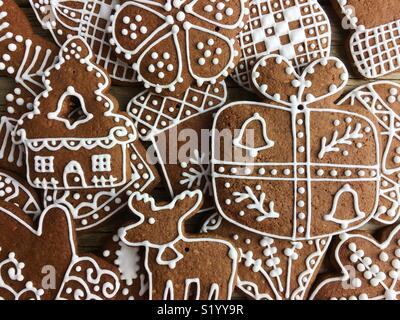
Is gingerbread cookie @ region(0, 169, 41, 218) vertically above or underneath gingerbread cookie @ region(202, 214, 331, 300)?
above

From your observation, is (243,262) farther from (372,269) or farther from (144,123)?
(144,123)

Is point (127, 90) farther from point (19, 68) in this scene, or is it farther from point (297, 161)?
point (297, 161)

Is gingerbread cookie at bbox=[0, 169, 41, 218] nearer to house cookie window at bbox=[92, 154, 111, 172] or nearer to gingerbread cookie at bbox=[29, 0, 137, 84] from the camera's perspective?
house cookie window at bbox=[92, 154, 111, 172]

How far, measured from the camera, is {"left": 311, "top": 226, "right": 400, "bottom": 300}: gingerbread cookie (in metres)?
1.06

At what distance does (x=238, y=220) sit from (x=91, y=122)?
489mm

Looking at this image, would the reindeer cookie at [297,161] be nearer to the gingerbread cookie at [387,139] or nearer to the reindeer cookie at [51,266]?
the gingerbread cookie at [387,139]

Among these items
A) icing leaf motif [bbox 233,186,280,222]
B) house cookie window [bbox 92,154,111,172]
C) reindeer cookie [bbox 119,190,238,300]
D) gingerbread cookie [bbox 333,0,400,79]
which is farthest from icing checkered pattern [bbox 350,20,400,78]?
house cookie window [bbox 92,154,111,172]

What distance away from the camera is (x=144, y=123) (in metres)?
1.07

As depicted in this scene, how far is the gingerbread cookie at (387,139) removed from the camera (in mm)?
1073

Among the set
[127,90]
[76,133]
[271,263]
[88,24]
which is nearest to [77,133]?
[76,133]

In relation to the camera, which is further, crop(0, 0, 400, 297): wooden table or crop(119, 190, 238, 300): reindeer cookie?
crop(0, 0, 400, 297): wooden table

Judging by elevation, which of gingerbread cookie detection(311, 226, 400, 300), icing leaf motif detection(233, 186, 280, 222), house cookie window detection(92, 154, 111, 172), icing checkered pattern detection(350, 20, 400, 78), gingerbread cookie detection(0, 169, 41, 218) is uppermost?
icing checkered pattern detection(350, 20, 400, 78)

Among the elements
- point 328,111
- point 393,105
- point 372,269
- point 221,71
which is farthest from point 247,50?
point 372,269

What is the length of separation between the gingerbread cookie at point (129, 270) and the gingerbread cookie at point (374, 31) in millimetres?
865
